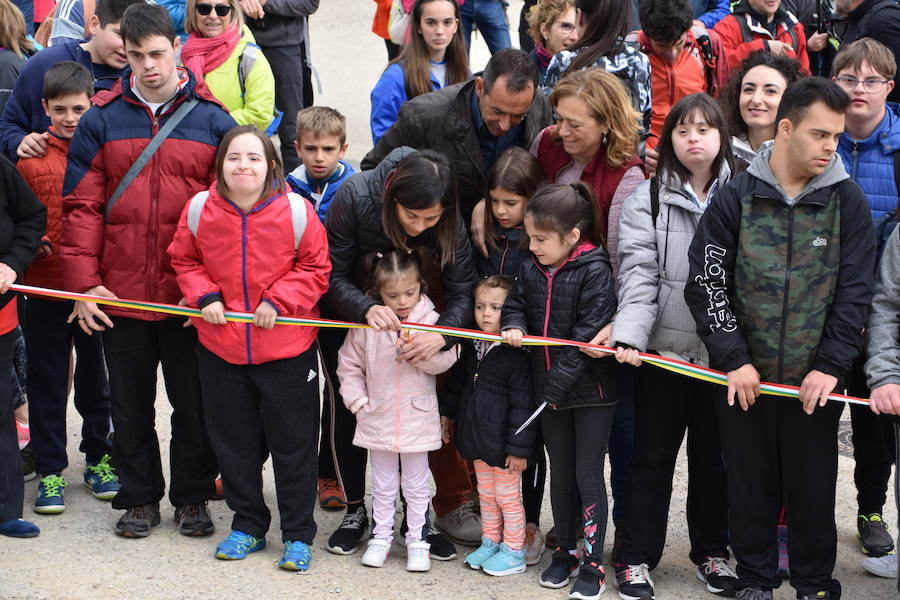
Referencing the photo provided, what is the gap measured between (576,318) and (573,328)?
5 centimetres

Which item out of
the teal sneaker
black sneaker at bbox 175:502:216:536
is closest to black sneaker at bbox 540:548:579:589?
black sneaker at bbox 175:502:216:536

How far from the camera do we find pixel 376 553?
508cm

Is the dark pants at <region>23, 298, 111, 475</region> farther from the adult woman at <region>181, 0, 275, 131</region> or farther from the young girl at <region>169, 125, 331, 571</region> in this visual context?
the adult woman at <region>181, 0, 275, 131</region>

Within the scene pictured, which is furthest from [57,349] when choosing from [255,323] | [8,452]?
[255,323]

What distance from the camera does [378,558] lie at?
16.6ft

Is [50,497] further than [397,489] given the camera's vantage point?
Yes

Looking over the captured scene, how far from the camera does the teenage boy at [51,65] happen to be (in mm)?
5707

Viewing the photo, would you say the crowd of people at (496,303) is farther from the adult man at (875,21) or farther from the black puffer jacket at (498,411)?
the adult man at (875,21)

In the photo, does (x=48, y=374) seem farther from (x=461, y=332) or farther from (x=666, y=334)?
(x=666, y=334)

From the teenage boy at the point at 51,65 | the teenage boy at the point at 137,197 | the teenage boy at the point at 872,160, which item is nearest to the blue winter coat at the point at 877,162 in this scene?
the teenage boy at the point at 872,160

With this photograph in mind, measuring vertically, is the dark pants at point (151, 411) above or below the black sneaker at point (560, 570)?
above

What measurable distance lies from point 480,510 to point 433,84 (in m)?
2.34

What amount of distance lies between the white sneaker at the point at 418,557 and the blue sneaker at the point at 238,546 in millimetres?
701

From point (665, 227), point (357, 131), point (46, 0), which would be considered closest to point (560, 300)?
point (665, 227)
